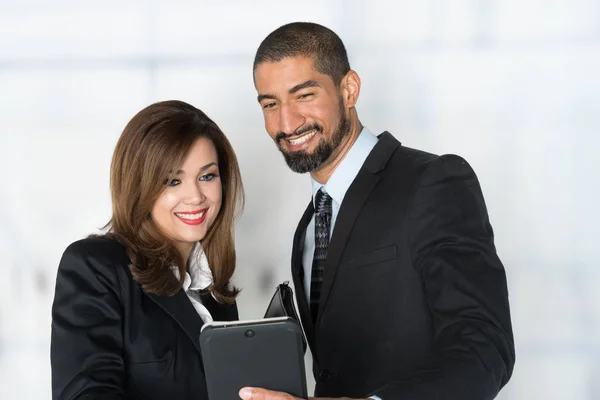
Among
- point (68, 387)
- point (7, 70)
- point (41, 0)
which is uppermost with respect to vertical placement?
point (41, 0)

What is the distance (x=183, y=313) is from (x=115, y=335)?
0.24m

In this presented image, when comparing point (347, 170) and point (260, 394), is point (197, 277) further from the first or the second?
point (260, 394)

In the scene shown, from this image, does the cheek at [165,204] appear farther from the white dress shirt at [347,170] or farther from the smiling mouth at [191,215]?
the white dress shirt at [347,170]

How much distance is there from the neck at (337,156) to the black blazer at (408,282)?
0.15 m

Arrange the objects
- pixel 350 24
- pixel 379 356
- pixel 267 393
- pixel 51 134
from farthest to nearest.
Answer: pixel 51 134 → pixel 350 24 → pixel 379 356 → pixel 267 393

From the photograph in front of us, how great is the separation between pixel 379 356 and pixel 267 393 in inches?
28.7

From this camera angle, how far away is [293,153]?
295 centimetres

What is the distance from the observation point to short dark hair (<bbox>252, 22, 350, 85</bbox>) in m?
2.92

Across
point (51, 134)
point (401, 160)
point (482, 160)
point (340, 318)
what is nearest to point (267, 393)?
point (340, 318)

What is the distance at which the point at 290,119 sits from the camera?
9.52 ft

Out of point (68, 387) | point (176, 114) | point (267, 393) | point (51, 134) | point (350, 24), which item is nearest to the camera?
point (267, 393)

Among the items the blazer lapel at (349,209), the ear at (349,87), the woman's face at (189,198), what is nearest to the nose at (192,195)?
the woman's face at (189,198)

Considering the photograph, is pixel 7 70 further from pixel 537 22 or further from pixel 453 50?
pixel 537 22

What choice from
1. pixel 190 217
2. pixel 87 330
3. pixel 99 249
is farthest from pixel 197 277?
pixel 87 330
